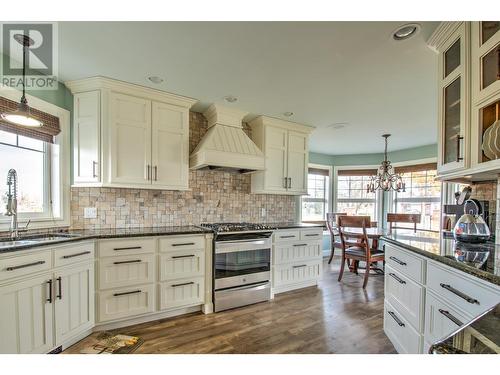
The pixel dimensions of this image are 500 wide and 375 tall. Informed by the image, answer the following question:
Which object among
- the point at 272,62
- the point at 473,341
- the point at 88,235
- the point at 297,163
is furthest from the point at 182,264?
the point at 473,341

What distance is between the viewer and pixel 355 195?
18.9 ft

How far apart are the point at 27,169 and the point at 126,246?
1180mm

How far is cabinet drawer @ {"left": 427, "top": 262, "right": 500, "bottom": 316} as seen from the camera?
3.34 feet

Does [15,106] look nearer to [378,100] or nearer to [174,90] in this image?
[174,90]

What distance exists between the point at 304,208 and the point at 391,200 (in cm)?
191

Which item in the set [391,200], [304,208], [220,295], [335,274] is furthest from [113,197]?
[391,200]

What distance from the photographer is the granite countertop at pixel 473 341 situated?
1.77ft

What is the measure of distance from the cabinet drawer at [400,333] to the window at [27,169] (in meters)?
3.22

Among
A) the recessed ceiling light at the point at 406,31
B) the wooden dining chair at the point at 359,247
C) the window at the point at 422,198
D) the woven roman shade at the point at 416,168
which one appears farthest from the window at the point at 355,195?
the recessed ceiling light at the point at 406,31

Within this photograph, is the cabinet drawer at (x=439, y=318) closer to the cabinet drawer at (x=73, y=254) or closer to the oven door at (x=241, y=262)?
the oven door at (x=241, y=262)

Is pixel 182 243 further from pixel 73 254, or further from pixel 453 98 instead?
pixel 453 98
